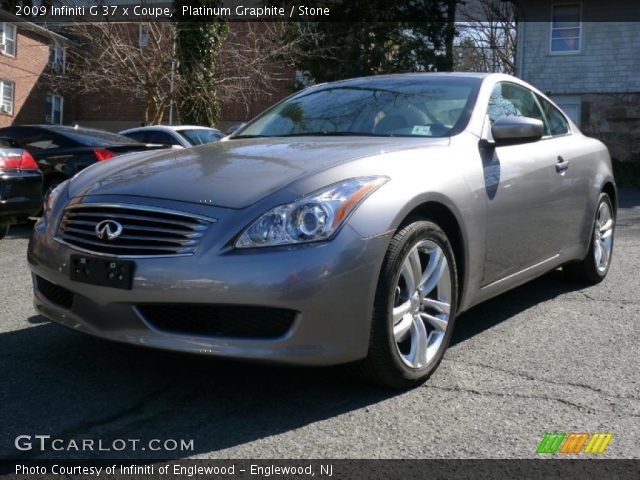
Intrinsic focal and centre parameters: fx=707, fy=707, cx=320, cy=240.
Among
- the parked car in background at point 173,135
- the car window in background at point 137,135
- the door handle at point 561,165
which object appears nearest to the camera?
the door handle at point 561,165

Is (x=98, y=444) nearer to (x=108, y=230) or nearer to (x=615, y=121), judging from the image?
(x=108, y=230)

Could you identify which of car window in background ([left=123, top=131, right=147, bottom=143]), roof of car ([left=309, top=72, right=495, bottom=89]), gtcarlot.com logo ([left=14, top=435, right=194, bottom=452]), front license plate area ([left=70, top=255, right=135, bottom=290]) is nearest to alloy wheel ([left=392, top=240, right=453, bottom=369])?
gtcarlot.com logo ([left=14, top=435, right=194, bottom=452])

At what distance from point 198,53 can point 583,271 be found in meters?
17.2

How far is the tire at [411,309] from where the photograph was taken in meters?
2.96

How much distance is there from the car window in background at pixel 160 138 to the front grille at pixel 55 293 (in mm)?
8989

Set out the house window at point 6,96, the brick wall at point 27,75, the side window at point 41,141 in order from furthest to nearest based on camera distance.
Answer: the brick wall at point 27,75, the house window at point 6,96, the side window at point 41,141

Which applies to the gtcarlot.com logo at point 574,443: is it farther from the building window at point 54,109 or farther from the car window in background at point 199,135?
the building window at point 54,109

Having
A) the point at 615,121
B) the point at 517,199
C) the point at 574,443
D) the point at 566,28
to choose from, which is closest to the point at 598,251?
the point at 517,199

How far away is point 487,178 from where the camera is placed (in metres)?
3.76

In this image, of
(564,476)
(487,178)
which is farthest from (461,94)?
(564,476)

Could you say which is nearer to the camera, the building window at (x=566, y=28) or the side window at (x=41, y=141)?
the side window at (x=41, y=141)

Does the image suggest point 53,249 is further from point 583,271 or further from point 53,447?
point 583,271

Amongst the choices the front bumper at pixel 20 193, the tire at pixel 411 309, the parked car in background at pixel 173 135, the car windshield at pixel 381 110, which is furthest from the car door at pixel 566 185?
the parked car in background at pixel 173 135

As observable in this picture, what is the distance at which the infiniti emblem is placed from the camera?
2.95 metres
